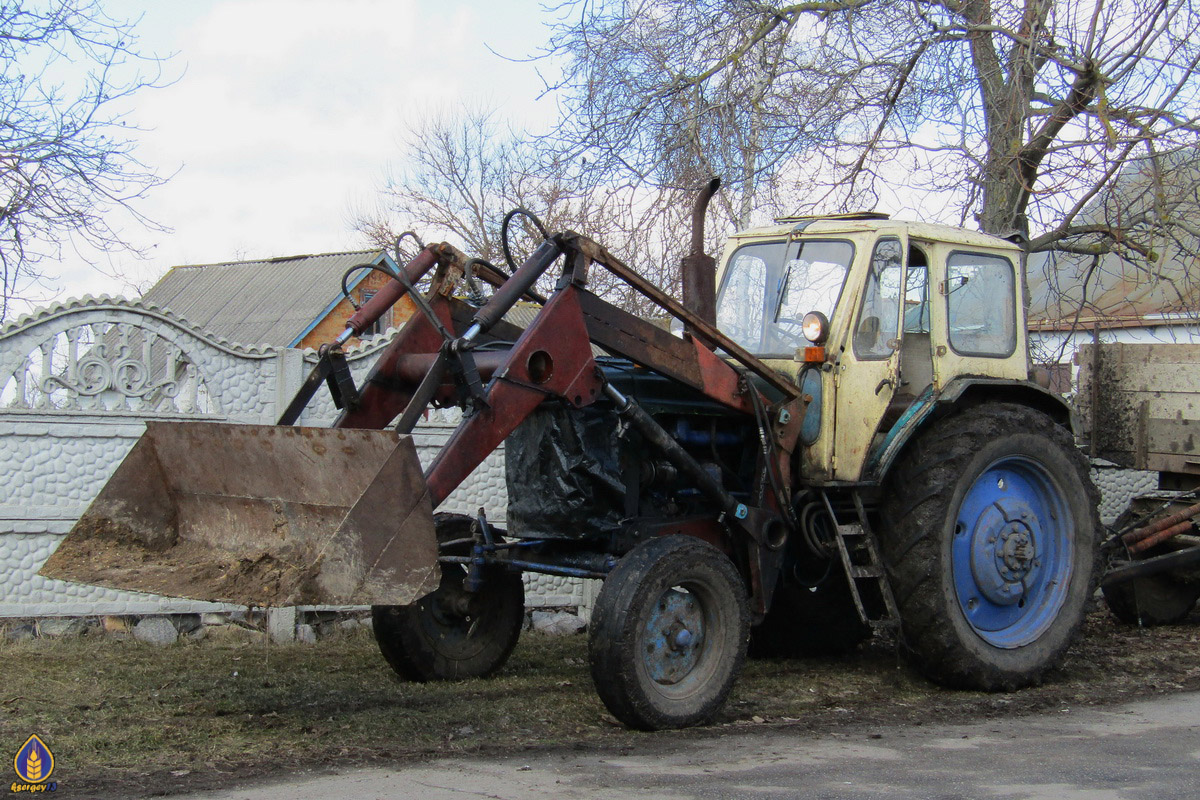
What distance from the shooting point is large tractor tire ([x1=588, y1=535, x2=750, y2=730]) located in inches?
229

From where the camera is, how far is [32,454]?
8.21 meters

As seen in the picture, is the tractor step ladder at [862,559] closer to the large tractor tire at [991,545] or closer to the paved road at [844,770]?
the large tractor tire at [991,545]

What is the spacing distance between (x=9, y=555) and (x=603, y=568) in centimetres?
418

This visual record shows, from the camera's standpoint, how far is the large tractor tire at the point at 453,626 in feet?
23.0

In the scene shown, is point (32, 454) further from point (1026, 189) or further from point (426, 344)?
point (1026, 189)

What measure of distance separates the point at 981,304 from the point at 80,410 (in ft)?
19.3

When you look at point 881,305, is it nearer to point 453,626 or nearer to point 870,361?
Result: point 870,361

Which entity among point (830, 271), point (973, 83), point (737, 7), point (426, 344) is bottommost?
point (426, 344)

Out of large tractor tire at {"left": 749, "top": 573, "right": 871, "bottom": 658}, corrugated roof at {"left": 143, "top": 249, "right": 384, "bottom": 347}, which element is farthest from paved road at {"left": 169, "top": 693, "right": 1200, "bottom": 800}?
corrugated roof at {"left": 143, "top": 249, "right": 384, "bottom": 347}

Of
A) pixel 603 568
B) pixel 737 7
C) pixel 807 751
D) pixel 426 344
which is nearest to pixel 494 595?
pixel 603 568

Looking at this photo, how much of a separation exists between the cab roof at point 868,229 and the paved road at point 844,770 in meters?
2.86

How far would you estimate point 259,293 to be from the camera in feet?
105

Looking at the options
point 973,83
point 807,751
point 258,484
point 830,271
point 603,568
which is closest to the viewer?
point 807,751

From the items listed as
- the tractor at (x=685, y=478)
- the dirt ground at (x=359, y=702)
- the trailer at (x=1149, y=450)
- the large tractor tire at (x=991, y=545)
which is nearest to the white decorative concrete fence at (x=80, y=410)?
the dirt ground at (x=359, y=702)
